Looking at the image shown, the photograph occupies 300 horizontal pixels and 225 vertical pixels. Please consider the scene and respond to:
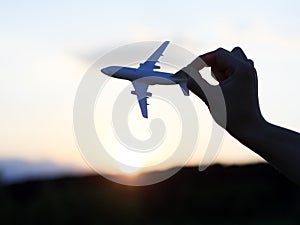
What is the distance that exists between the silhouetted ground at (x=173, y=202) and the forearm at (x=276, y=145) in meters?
45.6

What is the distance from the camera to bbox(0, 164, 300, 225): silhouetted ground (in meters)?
50.5

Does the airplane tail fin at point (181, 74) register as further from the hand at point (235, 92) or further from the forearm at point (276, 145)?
the forearm at point (276, 145)

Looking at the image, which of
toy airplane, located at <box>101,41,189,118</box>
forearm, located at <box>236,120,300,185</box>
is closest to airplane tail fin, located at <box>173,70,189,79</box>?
toy airplane, located at <box>101,41,189,118</box>

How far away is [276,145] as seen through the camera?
2336mm

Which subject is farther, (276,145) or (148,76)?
(148,76)

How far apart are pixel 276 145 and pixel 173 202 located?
58525 millimetres

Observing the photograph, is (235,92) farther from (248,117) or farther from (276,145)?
(276,145)

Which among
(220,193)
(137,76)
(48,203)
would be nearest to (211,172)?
(220,193)

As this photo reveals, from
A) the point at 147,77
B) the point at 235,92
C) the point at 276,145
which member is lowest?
the point at 276,145

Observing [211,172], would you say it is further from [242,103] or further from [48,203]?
[242,103]

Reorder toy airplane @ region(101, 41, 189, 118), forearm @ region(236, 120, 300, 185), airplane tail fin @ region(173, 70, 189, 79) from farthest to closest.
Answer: toy airplane @ region(101, 41, 189, 118)
airplane tail fin @ region(173, 70, 189, 79)
forearm @ region(236, 120, 300, 185)

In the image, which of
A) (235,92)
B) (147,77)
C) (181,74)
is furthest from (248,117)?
(147,77)

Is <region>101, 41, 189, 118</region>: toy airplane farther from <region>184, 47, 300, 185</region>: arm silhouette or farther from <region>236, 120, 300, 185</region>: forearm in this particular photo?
<region>236, 120, 300, 185</region>: forearm

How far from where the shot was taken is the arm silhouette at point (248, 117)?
91.6 inches
